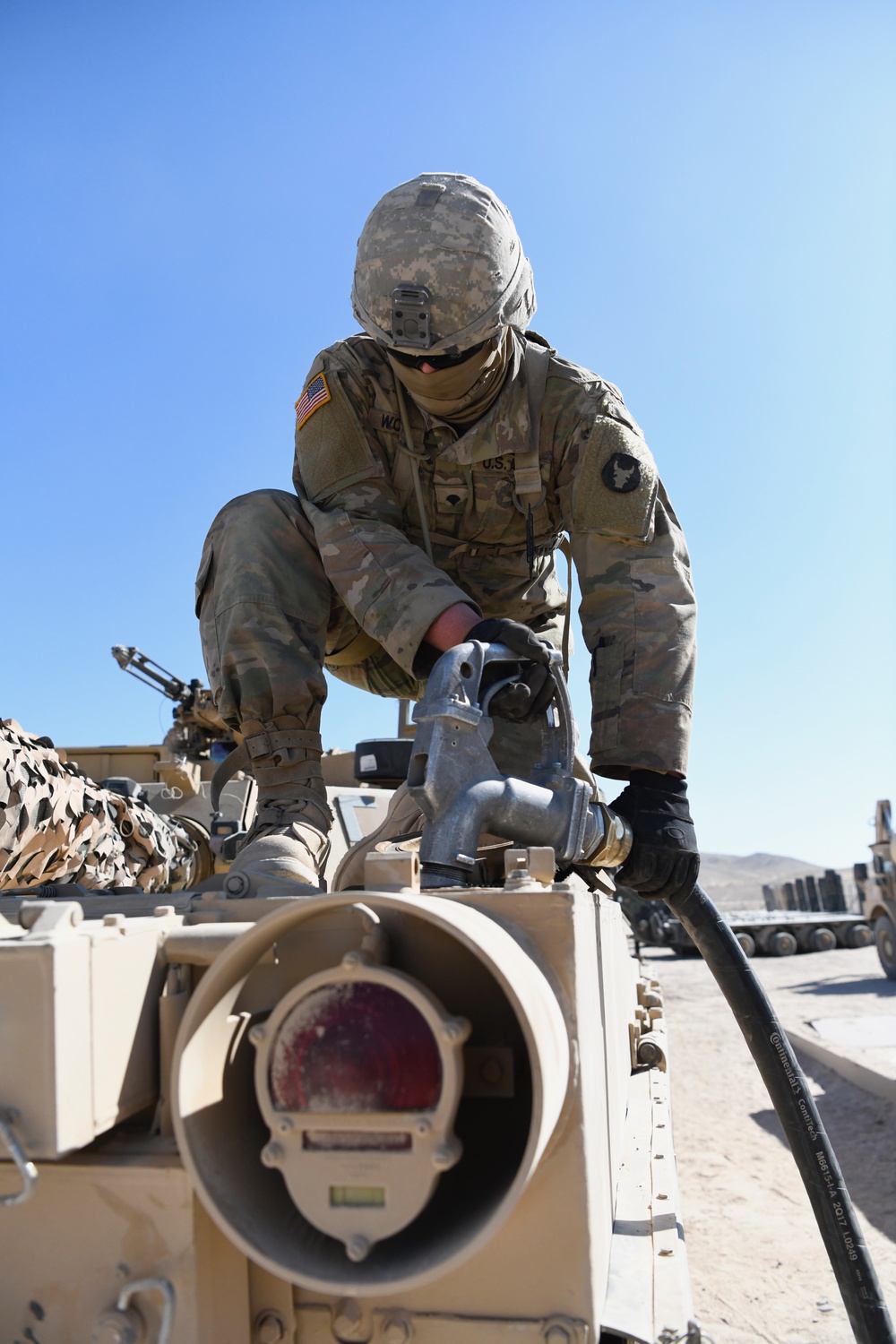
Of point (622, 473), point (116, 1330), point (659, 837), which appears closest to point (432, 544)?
point (622, 473)

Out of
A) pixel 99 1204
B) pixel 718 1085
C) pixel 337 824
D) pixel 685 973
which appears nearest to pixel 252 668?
pixel 99 1204

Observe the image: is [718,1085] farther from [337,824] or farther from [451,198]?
[451,198]

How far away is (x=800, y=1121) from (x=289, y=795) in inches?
52.1

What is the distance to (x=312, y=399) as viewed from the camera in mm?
2998

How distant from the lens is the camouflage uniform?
2.60 metres

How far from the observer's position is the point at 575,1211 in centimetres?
115

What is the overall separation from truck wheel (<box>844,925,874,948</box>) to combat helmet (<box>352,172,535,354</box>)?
53.9 ft

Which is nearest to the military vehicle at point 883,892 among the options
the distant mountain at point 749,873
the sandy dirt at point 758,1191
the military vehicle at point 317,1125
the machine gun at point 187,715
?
the sandy dirt at point 758,1191

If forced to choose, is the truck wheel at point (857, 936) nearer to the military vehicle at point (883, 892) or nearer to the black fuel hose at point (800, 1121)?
the military vehicle at point (883, 892)

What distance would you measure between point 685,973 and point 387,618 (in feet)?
41.8

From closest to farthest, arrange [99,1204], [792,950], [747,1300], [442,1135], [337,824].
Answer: [442,1135], [99,1204], [747,1300], [337,824], [792,950]

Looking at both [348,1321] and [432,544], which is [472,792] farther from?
[432,544]

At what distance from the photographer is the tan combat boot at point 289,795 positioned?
2.36m

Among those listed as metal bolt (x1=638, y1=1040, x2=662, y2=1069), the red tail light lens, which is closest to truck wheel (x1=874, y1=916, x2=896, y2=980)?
metal bolt (x1=638, y1=1040, x2=662, y2=1069)
